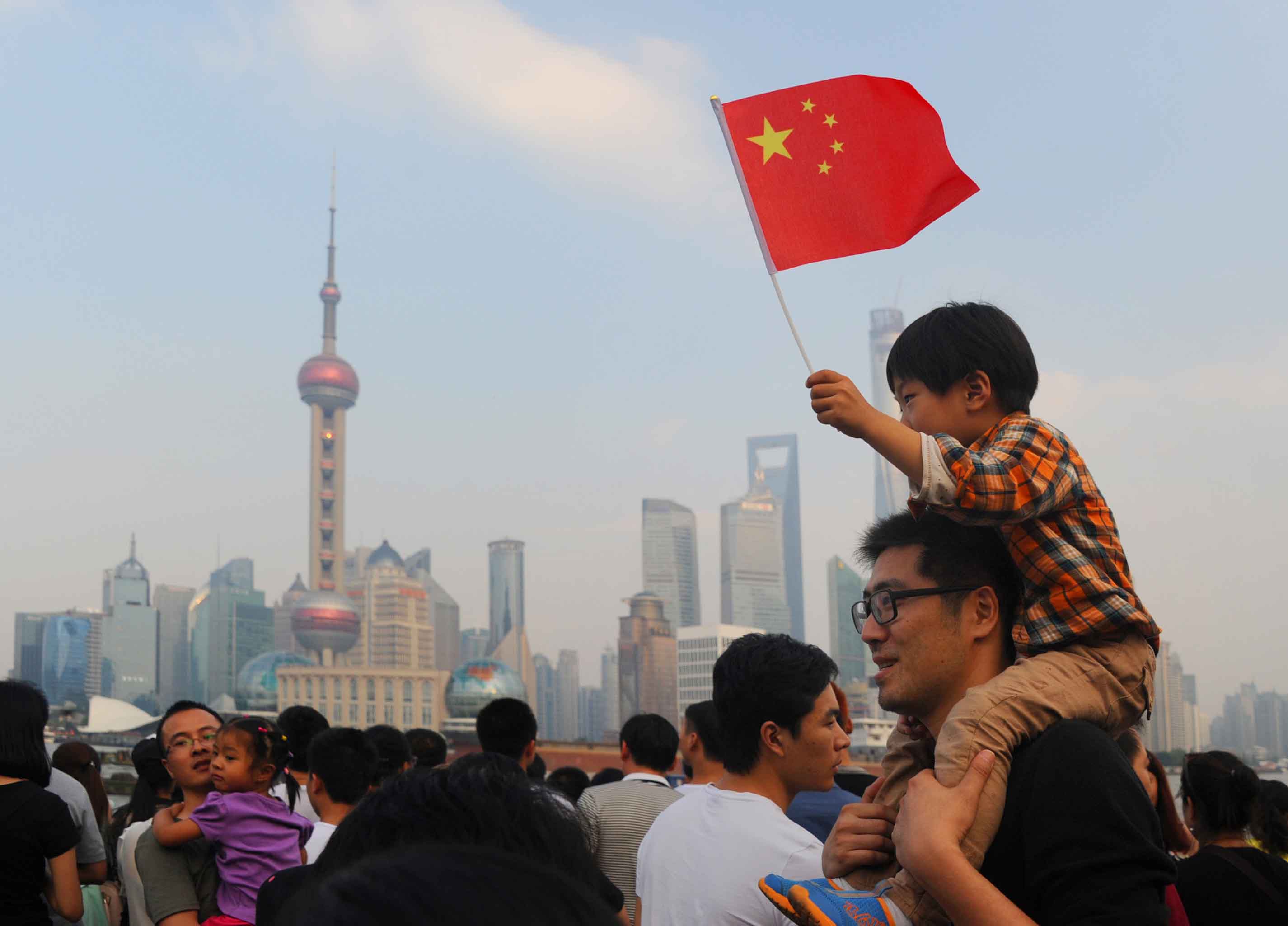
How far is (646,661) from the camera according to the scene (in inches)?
4441

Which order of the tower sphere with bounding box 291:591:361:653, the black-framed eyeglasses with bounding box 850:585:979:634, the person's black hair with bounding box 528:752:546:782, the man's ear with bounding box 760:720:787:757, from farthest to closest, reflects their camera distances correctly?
the tower sphere with bounding box 291:591:361:653
the person's black hair with bounding box 528:752:546:782
the man's ear with bounding box 760:720:787:757
the black-framed eyeglasses with bounding box 850:585:979:634

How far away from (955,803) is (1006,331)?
94cm

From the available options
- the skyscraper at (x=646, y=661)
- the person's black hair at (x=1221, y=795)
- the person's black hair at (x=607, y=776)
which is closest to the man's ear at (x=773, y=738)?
the person's black hair at (x=1221, y=795)

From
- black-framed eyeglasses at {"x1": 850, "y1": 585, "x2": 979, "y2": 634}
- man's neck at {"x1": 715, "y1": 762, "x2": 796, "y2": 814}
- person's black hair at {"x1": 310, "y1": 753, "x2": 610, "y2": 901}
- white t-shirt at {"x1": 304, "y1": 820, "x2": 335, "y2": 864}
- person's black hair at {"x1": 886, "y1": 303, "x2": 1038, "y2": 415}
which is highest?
person's black hair at {"x1": 886, "y1": 303, "x2": 1038, "y2": 415}

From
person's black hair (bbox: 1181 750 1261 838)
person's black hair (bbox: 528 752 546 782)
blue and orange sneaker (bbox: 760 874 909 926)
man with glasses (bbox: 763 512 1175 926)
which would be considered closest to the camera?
man with glasses (bbox: 763 512 1175 926)

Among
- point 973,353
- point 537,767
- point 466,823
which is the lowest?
point 537,767

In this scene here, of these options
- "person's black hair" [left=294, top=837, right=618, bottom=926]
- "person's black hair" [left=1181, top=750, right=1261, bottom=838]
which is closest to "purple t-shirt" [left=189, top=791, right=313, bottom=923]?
"person's black hair" [left=1181, top=750, right=1261, bottom=838]

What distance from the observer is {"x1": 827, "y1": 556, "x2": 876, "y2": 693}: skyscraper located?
129 m

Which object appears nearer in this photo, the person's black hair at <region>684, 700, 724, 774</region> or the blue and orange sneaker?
the blue and orange sneaker

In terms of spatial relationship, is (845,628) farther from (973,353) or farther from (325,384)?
(973,353)

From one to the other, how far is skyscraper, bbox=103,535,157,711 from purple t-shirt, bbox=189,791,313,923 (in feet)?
465

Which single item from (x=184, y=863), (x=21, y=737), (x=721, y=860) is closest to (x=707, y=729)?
(x=721, y=860)

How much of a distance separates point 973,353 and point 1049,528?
0.38 meters

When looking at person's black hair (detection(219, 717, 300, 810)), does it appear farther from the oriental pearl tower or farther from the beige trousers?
the oriental pearl tower
